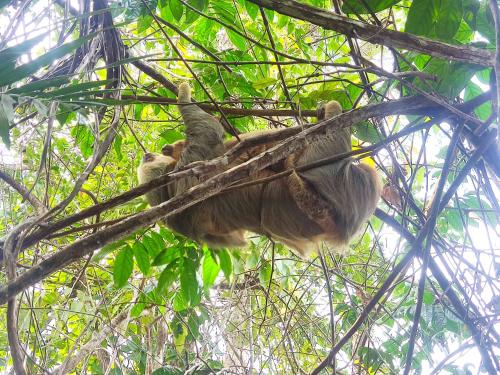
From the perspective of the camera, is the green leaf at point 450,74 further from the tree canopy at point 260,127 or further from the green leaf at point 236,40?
the green leaf at point 236,40

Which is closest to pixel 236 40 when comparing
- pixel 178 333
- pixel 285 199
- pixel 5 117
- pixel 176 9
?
pixel 176 9

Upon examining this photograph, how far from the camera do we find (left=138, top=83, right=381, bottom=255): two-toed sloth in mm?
3465

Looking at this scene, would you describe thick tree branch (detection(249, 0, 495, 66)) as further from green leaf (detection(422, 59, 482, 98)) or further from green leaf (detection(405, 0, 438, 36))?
green leaf (detection(422, 59, 482, 98))

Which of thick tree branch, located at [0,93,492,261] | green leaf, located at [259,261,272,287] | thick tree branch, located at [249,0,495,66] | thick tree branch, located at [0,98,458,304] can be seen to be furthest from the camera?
green leaf, located at [259,261,272,287]

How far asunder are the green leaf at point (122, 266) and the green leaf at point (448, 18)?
8.72 feet

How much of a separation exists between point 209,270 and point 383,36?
2.72m

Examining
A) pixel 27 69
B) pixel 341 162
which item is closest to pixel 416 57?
pixel 341 162

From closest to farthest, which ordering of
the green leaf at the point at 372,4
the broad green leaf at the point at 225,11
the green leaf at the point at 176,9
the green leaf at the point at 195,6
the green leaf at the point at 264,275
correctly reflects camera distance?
the green leaf at the point at 372,4
the green leaf at the point at 195,6
the green leaf at the point at 176,9
the broad green leaf at the point at 225,11
the green leaf at the point at 264,275

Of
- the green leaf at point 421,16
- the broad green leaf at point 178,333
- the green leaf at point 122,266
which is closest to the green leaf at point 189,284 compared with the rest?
the green leaf at point 122,266

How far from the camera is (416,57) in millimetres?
2961

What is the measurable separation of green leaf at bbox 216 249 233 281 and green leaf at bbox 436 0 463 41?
2.48 meters

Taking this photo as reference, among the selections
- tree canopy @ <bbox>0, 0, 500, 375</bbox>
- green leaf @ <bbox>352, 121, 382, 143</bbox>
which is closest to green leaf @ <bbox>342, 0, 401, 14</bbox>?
tree canopy @ <bbox>0, 0, 500, 375</bbox>

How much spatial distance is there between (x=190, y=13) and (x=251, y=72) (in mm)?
997

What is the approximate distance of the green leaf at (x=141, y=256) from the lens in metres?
3.62
